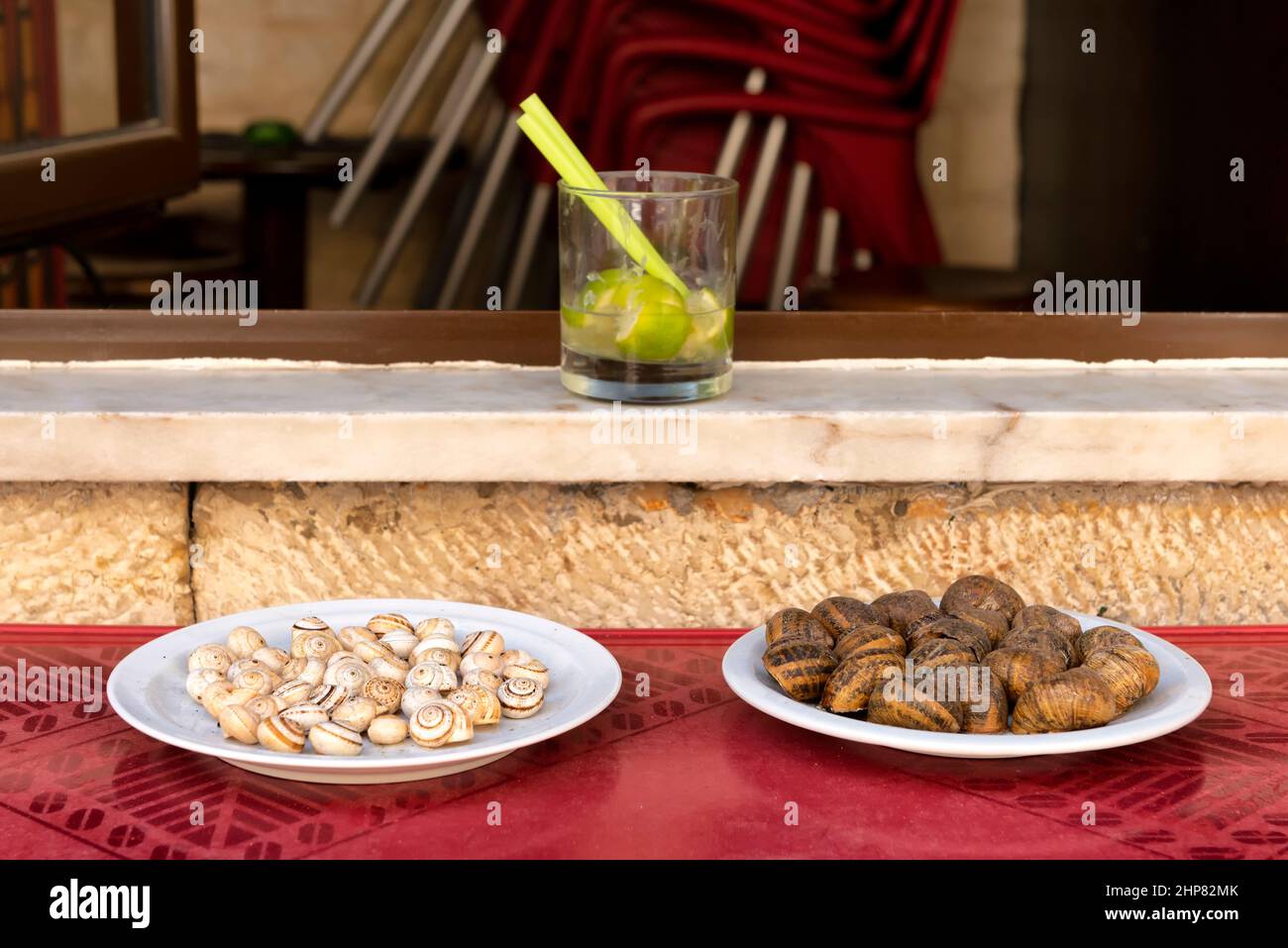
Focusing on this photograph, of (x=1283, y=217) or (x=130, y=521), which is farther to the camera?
(x=1283, y=217)

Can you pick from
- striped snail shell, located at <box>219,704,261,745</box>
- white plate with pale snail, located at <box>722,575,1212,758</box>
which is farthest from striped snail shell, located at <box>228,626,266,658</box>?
white plate with pale snail, located at <box>722,575,1212,758</box>

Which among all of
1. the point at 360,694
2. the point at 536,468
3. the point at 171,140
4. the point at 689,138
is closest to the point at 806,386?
the point at 536,468

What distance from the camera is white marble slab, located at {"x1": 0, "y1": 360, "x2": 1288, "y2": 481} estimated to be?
137 centimetres

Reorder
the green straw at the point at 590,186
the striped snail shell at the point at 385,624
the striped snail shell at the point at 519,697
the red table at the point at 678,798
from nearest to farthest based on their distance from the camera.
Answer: the red table at the point at 678,798 < the striped snail shell at the point at 519,697 < the striped snail shell at the point at 385,624 < the green straw at the point at 590,186

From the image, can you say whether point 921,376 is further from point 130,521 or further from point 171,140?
point 171,140

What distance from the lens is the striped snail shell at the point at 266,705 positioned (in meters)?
0.95

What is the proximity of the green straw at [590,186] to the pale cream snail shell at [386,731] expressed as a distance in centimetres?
49

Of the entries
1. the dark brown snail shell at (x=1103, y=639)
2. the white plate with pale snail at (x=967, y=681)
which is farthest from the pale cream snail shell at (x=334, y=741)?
the dark brown snail shell at (x=1103, y=639)

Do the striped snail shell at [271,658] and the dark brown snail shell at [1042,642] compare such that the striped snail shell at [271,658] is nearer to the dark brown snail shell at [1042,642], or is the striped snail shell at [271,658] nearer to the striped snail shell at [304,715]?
the striped snail shell at [304,715]

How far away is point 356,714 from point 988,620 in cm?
43
